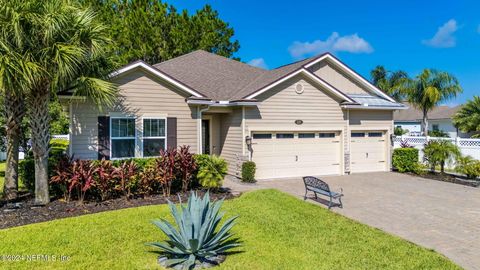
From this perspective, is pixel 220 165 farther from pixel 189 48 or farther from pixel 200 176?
pixel 189 48

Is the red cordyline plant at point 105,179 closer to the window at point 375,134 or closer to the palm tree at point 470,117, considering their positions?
the window at point 375,134

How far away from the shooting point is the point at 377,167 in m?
16.5

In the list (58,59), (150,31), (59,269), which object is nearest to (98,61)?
(58,59)

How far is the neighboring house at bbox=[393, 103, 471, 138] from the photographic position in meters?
34.6

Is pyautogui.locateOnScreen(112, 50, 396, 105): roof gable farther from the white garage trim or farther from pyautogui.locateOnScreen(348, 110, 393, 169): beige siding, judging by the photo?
the white garage trim

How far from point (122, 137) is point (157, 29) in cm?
1394

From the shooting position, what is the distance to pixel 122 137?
10969 millimetres

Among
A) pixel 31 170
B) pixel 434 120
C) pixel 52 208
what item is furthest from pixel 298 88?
pixel 434 120

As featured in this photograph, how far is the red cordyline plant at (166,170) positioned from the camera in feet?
32.0

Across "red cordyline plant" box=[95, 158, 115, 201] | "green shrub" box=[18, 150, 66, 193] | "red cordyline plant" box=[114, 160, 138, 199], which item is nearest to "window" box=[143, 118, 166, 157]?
"red cordyline plant" box=[114, 160, 138, 199]

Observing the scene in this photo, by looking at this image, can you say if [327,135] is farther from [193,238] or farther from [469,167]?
[193,238]

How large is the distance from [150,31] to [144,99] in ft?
41.7

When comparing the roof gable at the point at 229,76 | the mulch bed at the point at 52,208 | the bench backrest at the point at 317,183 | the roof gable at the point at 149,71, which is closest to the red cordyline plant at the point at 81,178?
the mulch bed at the point at 52,208

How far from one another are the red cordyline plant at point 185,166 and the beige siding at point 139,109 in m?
1.62
